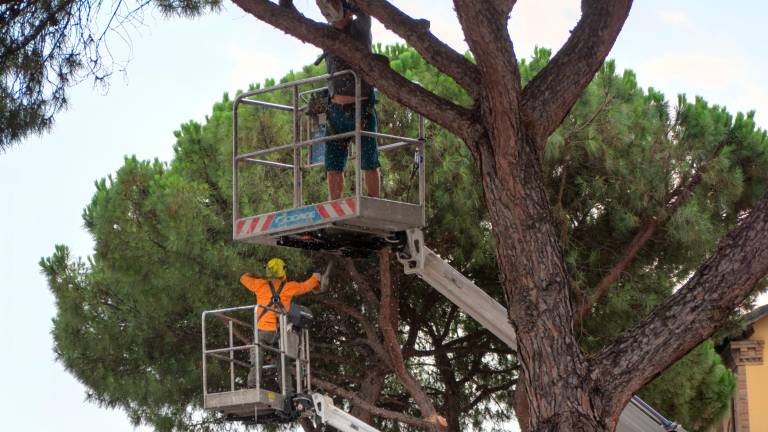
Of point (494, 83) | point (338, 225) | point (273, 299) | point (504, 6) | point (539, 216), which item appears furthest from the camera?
point (273, 299)

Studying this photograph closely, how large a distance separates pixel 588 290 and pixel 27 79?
6993 millimetres

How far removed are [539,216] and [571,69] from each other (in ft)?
3.14

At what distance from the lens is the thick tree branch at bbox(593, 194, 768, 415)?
7.45 meters

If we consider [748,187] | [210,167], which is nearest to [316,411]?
[210,167]

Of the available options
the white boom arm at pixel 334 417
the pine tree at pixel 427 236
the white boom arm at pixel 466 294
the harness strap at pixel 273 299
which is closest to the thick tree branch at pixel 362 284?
the pine tree at pixel 427 236

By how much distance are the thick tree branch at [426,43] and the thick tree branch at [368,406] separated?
7.06m

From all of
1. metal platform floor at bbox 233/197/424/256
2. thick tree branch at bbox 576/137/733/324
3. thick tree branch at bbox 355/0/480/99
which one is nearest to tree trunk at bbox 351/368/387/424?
thick tree branch at bbox 576/137/733/324

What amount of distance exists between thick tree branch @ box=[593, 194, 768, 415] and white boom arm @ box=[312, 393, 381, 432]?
494 centimetres

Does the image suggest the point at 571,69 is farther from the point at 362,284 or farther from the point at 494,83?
the point at 362,284

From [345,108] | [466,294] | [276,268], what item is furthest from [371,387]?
[345,108]

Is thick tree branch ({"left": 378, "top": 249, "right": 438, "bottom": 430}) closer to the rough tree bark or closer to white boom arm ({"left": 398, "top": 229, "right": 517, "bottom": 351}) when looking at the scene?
white boom arm ({"left": 398, "top": 229, "right": 517, "bottom": 351})

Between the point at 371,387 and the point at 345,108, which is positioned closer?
the point at 345,108

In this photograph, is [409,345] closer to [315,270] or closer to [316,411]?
[315,270]

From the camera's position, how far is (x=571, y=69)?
329 inches
